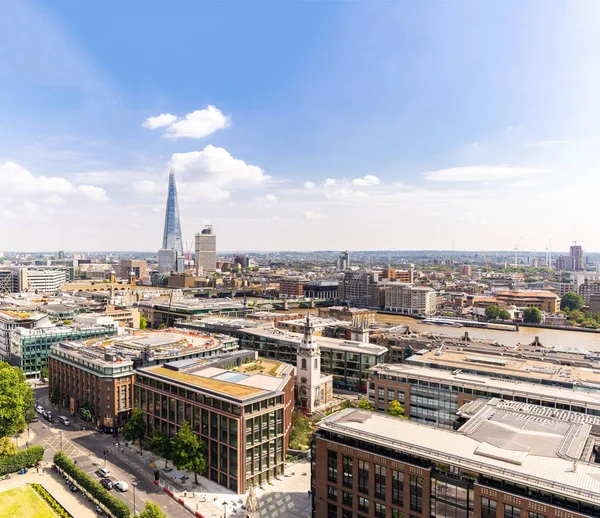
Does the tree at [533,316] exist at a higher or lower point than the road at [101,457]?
higher

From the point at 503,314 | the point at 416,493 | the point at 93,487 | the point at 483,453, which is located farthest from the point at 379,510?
the point at 503,314

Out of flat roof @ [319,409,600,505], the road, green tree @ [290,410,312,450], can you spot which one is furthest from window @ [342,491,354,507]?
green tree @ [290,410,312,450]

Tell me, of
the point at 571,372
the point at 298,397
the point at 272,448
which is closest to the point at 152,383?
the point at 272,448

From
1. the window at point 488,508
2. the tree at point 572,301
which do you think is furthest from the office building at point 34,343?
the tree at point 572,301

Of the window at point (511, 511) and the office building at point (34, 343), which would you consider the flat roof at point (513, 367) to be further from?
the office building at point (34, 343)

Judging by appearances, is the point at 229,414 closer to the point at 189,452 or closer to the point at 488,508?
the point at 189,452
